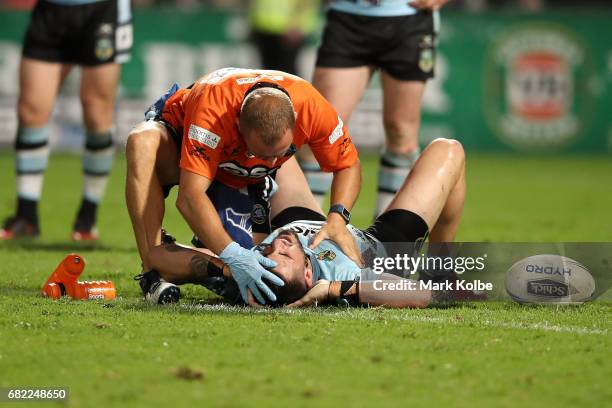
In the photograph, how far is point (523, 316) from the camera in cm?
558

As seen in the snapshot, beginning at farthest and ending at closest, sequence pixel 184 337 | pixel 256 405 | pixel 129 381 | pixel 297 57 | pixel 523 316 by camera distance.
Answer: pixel 297 57, pixel 523 316, pixel 184 337, pixel 129 381, pixel 256 405

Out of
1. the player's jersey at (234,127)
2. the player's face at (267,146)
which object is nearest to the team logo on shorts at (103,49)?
the player's jersey at (234,127)

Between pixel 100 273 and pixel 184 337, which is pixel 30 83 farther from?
pixel 184 337

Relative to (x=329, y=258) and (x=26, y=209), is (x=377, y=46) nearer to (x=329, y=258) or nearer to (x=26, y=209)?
(x=329, y=258)

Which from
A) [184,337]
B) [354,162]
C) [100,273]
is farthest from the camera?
[100,273]

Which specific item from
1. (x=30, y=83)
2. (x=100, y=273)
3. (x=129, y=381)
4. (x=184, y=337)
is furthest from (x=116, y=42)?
(x=129, y=381)

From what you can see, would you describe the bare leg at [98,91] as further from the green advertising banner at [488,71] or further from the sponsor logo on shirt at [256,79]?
the green advertising banner at [488,71]

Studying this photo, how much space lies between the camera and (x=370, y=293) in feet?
19.0

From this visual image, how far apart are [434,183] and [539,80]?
11214mm

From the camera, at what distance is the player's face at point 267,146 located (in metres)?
5.44

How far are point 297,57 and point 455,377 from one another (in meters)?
12.5

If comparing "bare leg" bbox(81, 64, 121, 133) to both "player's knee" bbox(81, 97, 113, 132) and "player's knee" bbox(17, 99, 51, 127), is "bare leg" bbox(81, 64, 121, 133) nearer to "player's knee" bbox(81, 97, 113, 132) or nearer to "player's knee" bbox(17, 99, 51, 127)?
"player's knee" bbox(81, 97, 113, 132)

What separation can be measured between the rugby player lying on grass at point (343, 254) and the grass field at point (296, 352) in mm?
125

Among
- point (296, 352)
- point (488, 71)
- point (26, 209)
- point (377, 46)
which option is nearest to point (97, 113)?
point (26, 209)
